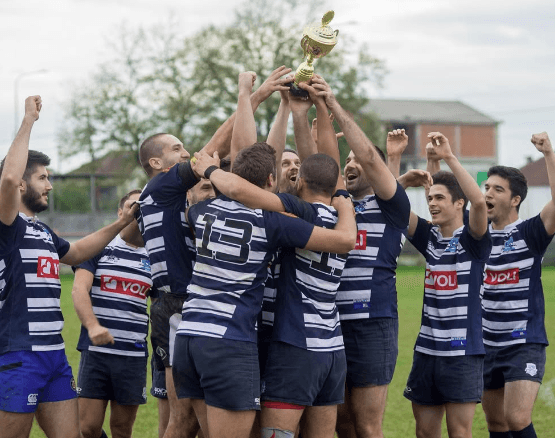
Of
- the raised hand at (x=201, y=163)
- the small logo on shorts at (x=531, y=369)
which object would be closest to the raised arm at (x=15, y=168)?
the raised hand at (x=201, y=163)

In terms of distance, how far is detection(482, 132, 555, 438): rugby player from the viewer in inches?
245

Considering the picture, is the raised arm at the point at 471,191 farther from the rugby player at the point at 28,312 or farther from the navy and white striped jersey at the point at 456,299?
the rugby player at the point at 28,312

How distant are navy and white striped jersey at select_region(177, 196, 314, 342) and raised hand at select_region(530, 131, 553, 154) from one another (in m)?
2.42

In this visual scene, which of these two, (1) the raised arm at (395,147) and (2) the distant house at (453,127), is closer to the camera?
(1) the raised arm at (395,147)

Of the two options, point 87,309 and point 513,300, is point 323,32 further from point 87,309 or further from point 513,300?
point 513,300

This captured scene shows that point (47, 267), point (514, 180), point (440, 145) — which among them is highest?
point (440, 145)

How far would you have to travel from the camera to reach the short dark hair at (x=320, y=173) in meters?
5.11

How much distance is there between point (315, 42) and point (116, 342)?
9.35 feet

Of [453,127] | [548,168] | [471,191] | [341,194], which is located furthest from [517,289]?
[453,127]

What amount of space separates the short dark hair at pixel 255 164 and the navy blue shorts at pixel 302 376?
1.04 m

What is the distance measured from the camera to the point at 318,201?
5.16 metres

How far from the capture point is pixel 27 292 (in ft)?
17.3

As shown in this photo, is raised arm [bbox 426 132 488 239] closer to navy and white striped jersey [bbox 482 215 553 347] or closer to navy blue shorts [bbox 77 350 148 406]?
navy and white striped jersey [bbox 482 215 553 347]

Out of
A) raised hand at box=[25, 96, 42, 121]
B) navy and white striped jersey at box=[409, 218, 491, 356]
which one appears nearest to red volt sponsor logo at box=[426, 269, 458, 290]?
navy and white striped jersey at box=[409, 218, 491, 356]
